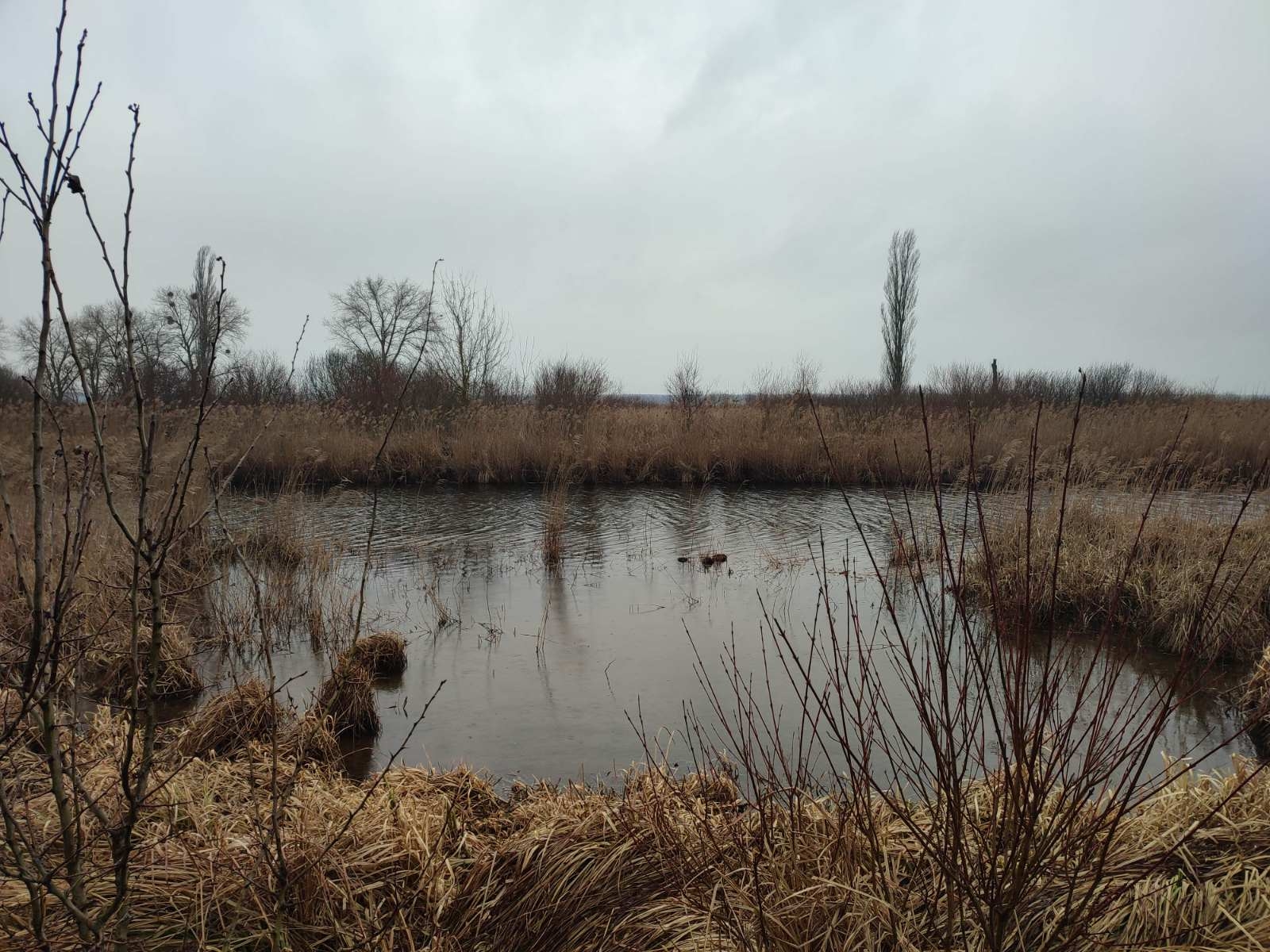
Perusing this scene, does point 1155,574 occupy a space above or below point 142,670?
above

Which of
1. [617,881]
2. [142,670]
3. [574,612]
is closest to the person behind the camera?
[617,881]

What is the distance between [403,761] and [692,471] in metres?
9.75

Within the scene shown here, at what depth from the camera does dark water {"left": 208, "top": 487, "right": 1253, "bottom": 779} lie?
3957 millimetres

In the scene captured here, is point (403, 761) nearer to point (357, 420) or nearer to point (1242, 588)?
point (1242, 588)

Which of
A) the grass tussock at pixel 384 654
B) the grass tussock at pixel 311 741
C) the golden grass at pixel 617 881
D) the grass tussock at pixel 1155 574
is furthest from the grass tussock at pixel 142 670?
the grass tussock at pixel 1155 574

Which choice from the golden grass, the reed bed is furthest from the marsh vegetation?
the reed bed

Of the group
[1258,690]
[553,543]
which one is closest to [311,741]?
[553,543]

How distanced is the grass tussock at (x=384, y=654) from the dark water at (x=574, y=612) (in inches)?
6.0

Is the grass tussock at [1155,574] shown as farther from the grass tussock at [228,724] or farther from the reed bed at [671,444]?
the reed bed at [671,444]

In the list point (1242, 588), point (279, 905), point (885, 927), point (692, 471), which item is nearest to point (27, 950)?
point (279, 905)

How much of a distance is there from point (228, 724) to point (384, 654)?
1.26 meters

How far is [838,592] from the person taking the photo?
21.4 ft

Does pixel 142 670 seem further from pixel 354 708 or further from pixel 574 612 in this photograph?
pixel 574 612

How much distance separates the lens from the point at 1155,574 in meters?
5.59
